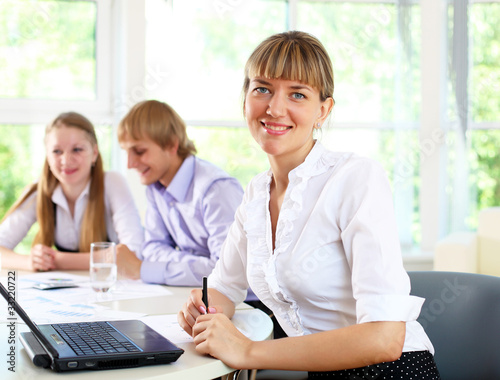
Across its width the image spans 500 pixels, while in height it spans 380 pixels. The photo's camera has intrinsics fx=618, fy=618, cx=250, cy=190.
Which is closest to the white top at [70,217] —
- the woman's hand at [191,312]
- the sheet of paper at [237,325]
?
the sheet of paper at [237,325]

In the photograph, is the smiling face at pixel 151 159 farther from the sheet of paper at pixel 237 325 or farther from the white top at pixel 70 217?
the sheet of paper at pixel 237 325

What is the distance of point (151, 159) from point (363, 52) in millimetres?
2423

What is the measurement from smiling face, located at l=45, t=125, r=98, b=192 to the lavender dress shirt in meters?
0.39

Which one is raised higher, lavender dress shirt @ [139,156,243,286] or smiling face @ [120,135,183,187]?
smiling face @ [120,135,183,187]

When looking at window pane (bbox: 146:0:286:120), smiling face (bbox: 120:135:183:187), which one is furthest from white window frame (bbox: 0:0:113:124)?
smiling face (bbox: 120:135:183:187)

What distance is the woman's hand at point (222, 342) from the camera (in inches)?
46.5

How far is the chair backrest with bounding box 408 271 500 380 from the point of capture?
1.52 metres

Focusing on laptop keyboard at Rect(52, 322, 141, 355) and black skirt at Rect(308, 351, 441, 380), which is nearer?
laptop keyboard at Rect(52, 322, 141, 355)

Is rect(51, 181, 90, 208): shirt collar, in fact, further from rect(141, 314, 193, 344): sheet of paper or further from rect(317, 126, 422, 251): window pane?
rect(317, 126, 422, 251): window pane

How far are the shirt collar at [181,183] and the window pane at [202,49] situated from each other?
1.75 m

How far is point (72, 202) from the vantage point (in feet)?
9.00

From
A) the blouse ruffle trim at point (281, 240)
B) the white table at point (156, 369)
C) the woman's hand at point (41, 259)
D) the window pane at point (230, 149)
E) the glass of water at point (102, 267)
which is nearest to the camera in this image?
the white table at point (156, 369)

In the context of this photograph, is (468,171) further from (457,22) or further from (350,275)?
(350,275)

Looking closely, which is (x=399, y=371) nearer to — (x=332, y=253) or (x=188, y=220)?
(x=332, y=253)
